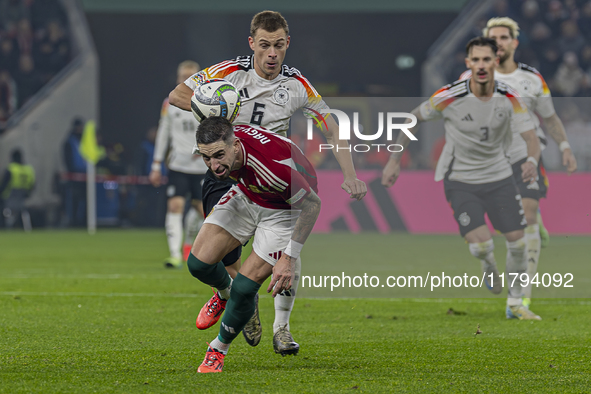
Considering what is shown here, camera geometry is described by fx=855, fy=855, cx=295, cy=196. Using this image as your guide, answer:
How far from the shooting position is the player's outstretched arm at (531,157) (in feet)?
21.6

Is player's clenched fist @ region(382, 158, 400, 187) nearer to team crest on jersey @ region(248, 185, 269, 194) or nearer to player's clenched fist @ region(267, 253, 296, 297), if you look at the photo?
team crest on jersey @ region(248, 185, 269, 194)

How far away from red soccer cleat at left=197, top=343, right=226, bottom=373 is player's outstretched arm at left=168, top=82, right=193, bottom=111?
1.59m

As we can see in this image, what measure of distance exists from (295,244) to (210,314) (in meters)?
0.96

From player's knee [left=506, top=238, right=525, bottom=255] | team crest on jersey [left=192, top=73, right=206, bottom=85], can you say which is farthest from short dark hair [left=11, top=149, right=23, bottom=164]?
team crest on jersey [left=192, top=73, right=206, bottom=85]

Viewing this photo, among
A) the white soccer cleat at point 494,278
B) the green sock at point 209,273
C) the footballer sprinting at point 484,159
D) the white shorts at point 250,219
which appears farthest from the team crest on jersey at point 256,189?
the white soccer cleat at point 494,278

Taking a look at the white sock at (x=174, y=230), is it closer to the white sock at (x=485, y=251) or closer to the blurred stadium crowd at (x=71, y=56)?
the white sock at (x=485, y=251)

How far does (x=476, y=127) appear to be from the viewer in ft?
21.8

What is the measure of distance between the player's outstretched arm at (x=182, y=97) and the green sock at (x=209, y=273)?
98 centimetres

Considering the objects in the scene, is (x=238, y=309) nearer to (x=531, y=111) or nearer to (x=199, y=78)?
(x=199, y=78)

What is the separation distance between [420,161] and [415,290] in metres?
1.34

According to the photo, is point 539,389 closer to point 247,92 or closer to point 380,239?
point 247,92

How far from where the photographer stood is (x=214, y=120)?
4188 mm

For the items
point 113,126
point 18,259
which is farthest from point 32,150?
point 18,259

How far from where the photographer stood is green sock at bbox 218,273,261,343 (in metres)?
4.34
